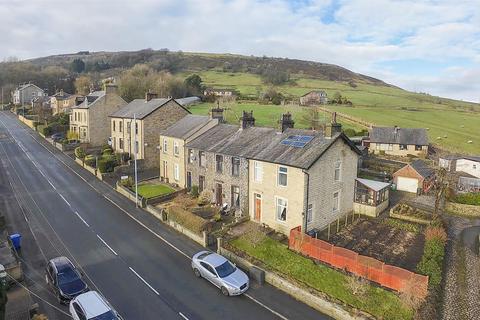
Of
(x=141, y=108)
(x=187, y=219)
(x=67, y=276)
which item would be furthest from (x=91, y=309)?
(x=141, y=108)

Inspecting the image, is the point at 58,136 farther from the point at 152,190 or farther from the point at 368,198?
the point at 368,198

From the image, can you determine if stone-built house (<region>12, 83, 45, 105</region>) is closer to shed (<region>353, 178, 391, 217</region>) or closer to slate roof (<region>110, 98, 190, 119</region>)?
slate roof (<region>110, 98, 190, 119</region>)

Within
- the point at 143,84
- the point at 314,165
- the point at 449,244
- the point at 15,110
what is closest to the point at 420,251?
the point at 449,244

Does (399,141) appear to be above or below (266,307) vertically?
above

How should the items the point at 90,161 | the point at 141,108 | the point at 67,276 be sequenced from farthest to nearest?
1. the point at 141,108
2. the point at 90,161
3. the point at 67,276

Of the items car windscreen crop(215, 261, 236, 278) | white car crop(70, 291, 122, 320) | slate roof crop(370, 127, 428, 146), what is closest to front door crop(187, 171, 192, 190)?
car windscreen crop(215, 261, 236, 278)

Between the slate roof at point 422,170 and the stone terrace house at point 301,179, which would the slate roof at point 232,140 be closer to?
the stone terrace house at point 301,179
